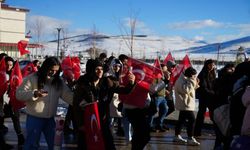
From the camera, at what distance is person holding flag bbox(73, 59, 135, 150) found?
16.2ft

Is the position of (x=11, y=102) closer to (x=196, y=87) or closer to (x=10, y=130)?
(x=10, y=130)

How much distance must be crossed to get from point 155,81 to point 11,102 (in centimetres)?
268

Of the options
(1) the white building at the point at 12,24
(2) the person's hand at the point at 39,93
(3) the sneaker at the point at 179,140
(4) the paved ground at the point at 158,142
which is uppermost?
(1) the white building at the point at 12,24

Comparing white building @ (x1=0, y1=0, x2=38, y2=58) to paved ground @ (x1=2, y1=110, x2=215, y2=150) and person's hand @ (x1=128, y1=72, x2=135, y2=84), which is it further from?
person's hand @ (x1=128, y1=72, x2=135, y2=84)

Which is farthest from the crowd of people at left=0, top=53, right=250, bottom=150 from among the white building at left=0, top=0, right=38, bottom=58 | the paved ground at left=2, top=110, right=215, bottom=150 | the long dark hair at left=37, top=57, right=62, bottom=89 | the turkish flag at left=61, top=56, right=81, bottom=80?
the white building at left=0, top=0, right=38, bottom=58

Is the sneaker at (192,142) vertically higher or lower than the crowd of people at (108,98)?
lower

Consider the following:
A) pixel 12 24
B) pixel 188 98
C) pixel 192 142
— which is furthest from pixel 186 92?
pixel 12 24

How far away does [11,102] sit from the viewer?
7.64 meters

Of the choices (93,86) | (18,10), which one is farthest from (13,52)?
(93,86)

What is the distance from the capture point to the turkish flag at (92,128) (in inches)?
194

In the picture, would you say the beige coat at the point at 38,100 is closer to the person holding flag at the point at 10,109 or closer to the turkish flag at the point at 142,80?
the turkish flag at the point at 142,80

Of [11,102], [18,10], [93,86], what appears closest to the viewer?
[93,86]

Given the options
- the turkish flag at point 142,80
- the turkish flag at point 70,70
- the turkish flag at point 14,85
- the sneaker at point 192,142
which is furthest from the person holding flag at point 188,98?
the turkish flag at point 14,85

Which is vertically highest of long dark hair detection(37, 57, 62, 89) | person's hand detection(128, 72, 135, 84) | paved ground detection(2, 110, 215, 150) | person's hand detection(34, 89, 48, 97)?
long dark hair detection(37, 57, 62, 89)
